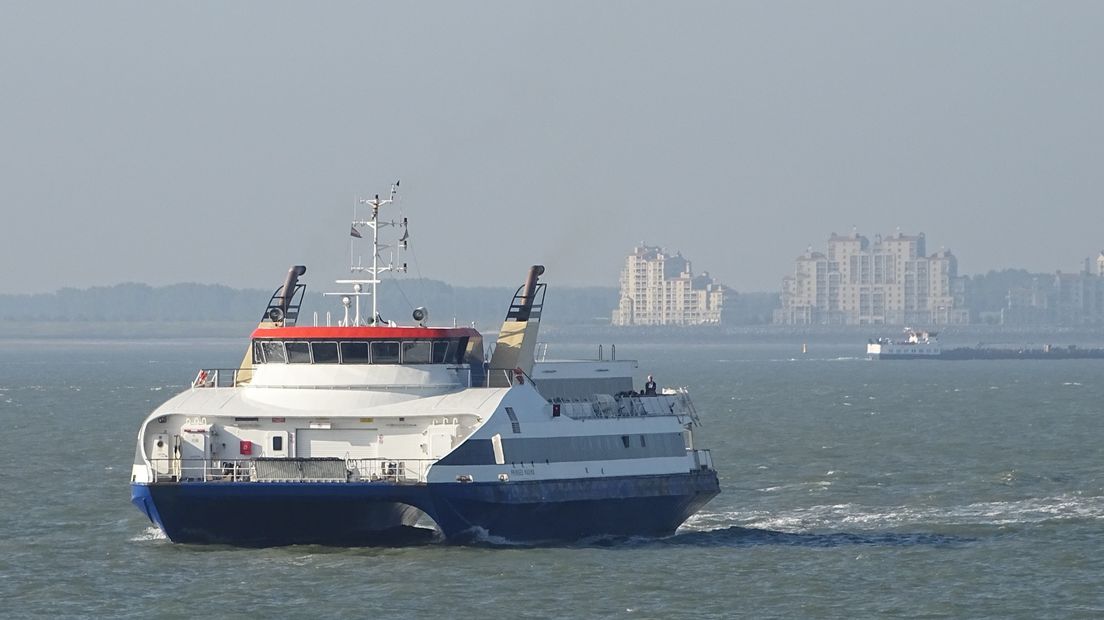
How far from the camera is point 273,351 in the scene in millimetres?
41344

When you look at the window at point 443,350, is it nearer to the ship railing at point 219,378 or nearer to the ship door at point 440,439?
the ship door at point 440,439

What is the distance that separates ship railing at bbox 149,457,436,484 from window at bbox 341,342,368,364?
2.27 m

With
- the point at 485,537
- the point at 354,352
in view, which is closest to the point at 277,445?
the point at 354,352

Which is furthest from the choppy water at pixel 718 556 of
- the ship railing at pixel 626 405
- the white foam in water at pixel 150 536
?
the ship railing at pixel 626 405

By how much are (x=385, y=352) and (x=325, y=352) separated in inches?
45.8

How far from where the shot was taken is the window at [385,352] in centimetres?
4066

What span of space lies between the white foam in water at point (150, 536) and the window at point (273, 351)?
13.6ft

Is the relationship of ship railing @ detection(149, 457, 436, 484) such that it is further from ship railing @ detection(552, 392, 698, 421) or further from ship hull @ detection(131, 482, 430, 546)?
ship railing @ detection(552, 392, 698, 421)

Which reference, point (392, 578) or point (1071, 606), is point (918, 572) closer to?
point (1071, 606)

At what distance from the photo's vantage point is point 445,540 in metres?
39.7

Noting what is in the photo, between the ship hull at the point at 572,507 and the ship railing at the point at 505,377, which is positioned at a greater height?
the ship railing at the point at 505,377

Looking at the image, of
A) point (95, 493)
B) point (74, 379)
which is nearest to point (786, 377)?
point (74, 379)

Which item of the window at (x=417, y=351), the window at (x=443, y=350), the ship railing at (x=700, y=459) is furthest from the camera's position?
the ship railing at (x=700, y=459)

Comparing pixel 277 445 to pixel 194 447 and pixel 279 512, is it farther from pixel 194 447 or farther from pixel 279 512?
pixel 194 447
